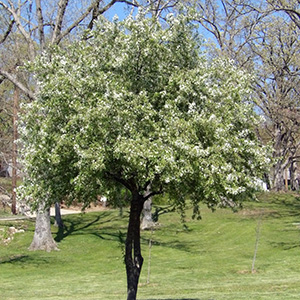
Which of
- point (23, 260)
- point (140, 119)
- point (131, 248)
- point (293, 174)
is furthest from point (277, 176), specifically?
point (140, 119)

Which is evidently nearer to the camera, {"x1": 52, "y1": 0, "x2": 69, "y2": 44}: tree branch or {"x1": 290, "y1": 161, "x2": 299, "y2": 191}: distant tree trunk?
{"x1": 52, "y1": 0, "x2": 69, "y2": 44}: tree branch

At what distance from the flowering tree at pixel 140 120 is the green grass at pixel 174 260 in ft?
17.5

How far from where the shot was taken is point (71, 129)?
29.8ft

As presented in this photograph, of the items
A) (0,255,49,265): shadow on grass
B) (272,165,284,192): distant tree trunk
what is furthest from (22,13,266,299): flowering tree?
(272,165,284,192): distant tree trunk

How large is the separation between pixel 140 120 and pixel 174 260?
45.5ft

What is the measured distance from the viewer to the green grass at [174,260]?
1534 cm

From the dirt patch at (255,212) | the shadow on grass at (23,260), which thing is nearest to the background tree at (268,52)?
the dirt patch at (255,212)

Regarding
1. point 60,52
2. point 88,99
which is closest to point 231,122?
point 88,99

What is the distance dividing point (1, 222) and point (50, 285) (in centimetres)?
1295

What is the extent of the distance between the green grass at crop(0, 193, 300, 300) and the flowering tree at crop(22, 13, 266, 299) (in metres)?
5.33

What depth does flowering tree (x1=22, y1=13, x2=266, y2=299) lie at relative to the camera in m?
8.55

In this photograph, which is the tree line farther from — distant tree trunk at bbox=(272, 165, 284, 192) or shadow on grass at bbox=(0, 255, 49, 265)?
distant tree trunk at bbox=(272, 165, 284, 192)

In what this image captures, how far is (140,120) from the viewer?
29.8 ft

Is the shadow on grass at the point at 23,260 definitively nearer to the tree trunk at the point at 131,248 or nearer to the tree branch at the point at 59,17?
the tree branch at the point at 59,17
